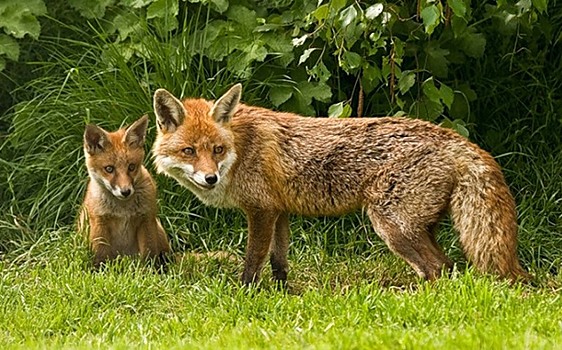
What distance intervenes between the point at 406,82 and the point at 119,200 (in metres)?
2.23

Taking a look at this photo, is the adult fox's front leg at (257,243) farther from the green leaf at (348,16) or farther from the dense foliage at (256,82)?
the green leaf at (348,16)

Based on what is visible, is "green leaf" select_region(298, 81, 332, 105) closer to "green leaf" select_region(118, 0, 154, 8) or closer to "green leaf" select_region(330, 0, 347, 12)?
"green leaf" select_region(118, 0, 154, 8)

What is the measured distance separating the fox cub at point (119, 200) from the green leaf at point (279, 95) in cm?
119

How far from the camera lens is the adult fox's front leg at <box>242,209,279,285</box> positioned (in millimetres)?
6715

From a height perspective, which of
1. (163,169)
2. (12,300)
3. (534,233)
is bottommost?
→ (534,233)

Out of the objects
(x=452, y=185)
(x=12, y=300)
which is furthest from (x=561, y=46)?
(x=12, y=300)

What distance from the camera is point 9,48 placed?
8.41 meters

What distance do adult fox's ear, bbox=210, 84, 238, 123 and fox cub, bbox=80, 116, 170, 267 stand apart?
75cm

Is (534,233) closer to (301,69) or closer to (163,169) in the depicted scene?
(301,69)

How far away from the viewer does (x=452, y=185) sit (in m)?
6.40

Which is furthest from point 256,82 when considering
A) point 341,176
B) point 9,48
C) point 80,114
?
point 9,48

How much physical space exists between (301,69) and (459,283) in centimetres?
308

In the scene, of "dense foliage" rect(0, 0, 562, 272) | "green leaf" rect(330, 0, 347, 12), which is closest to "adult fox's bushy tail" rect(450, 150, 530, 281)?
"dense foliage" rect(0, 0, 562, 272)

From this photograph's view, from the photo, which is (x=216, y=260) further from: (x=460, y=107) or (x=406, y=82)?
(x=460, y=107)
